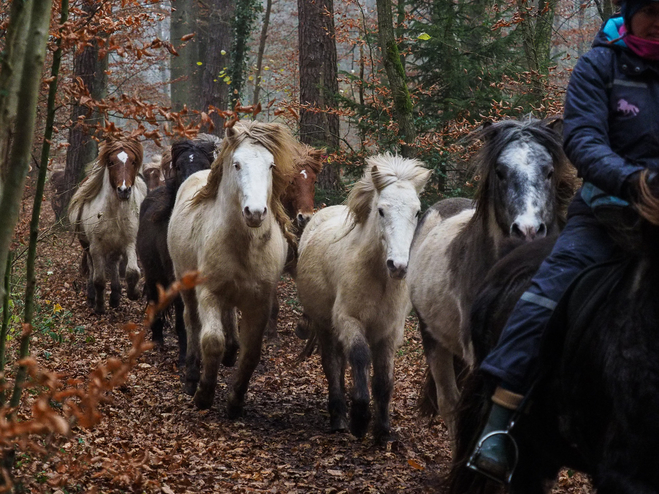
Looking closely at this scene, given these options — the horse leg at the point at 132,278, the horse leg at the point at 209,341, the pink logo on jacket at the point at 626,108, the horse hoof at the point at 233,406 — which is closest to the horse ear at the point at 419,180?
the horse leg at the point at 209,341

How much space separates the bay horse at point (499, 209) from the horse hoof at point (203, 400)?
255 centimetres

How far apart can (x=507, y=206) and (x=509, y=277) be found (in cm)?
104

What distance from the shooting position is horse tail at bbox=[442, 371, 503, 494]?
409cm

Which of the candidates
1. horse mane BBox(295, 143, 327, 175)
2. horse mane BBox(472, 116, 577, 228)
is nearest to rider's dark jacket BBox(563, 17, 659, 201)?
horse mane BBox(472, 116, 577, 228)

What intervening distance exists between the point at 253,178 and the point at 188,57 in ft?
81.6

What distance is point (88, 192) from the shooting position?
43.7 ft

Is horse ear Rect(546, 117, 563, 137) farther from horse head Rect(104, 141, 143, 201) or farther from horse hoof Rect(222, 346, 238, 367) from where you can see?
horse head Rect(104, 141, 143, 201)

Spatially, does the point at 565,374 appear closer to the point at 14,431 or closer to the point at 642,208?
the point at 642,208

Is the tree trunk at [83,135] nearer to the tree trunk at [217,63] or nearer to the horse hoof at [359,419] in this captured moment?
the tree trunk at [217,63]

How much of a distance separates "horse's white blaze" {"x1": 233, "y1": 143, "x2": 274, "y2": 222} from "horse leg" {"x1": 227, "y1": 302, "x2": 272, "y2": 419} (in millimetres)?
1167

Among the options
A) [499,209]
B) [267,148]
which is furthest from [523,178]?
[267,148]

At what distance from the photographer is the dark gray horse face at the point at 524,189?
5.00m

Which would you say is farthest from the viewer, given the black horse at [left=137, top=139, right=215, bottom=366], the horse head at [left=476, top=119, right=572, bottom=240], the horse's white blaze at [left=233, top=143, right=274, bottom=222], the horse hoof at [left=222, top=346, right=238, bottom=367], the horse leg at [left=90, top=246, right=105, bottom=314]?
the horse leg at [left=90, top=246, right=105, bottom=314]

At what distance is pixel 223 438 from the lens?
7.01 metres
